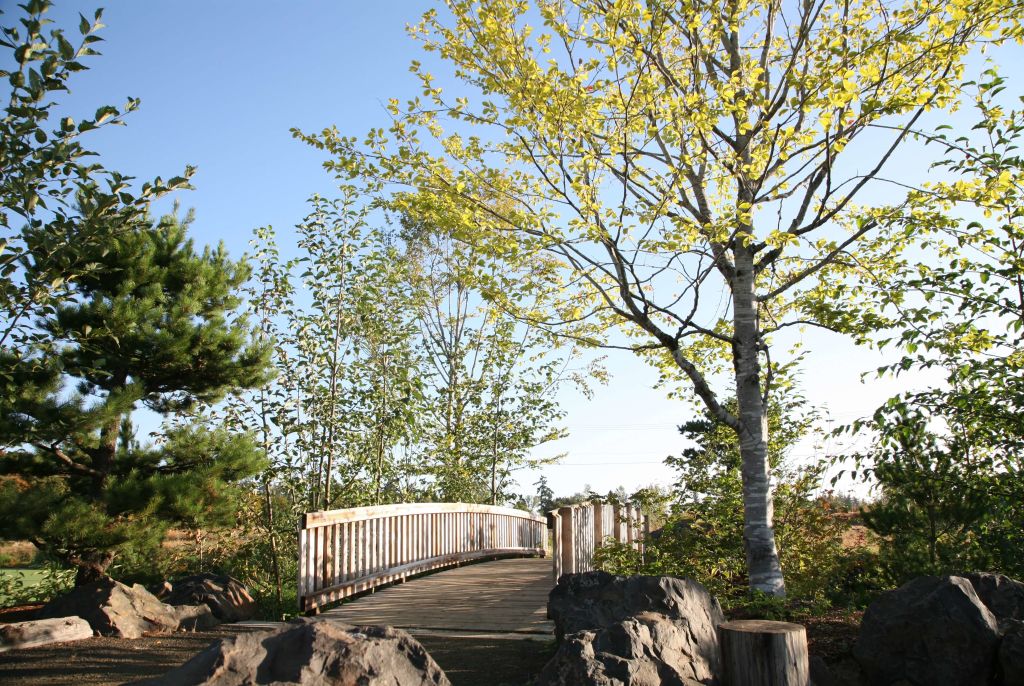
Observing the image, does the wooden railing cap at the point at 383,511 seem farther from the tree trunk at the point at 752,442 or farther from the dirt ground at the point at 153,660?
the tree trunk at the point at 752,442

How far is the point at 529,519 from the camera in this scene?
17828 millimetres

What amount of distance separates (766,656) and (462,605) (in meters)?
4.67

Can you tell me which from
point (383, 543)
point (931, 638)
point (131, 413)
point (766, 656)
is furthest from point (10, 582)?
point (931, 638)

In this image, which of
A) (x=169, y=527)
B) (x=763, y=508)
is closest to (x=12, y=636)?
(x=169, y=527)

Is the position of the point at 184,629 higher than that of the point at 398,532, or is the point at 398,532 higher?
the point at 398,532

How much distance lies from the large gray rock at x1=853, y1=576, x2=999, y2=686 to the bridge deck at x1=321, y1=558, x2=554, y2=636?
291 cm

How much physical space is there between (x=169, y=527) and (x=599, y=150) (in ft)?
21.5

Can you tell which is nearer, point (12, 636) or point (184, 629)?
point (12, 636)

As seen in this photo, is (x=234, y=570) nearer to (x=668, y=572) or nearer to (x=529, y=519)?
(x=668, y=572)

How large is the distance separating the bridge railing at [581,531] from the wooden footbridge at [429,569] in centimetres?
1

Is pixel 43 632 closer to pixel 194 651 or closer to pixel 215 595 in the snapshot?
pixel 194 651

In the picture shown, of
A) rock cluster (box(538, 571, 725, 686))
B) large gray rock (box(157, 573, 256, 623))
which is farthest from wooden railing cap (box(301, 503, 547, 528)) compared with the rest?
rock cluster (box(538, 571, 725, 686))

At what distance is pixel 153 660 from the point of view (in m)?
6.12

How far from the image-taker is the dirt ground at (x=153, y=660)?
17.9 feet
